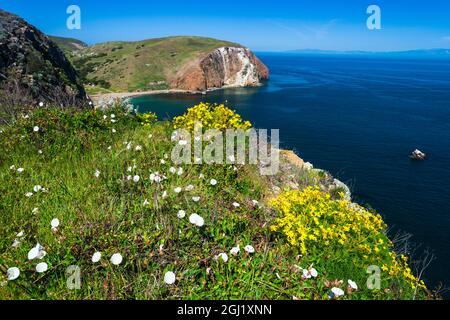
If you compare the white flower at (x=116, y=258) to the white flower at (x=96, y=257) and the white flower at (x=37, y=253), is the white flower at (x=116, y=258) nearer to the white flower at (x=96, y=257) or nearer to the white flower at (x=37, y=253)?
the white flower at (x=96, y=257)

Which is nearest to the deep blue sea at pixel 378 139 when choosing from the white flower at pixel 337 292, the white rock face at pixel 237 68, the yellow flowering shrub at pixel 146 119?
the yellow flowering shrub at pixel 146 119

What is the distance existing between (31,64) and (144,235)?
15.6m

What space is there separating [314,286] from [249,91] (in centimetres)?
11047

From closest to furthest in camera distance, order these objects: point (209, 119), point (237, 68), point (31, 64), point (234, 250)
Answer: point (234, 250) → point (209, 119) → point (31, 64) → point (237, 68)

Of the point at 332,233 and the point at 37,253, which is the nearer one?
the point at 37,253

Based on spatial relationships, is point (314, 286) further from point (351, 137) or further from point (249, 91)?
point (249, 91)

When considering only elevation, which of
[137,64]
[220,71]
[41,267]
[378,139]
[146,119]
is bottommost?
[378,139]

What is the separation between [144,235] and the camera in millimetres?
Answer: 4078

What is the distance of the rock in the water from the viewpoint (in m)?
13.9

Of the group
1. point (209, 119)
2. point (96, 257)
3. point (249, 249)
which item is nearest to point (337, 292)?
point (249, 249)

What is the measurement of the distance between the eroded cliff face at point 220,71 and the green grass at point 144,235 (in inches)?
4250

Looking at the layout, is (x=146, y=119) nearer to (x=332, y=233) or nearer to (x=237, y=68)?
(x=332, y=233)
